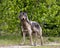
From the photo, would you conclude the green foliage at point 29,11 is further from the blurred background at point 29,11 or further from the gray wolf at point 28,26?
the gray wolf at point 28,26

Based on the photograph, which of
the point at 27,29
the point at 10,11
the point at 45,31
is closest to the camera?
the point at 27,29

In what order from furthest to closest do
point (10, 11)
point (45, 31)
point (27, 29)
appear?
point (45, 31), point (10, 11), point (27, 29)

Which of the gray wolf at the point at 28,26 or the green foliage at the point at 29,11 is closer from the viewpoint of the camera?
the gray wolf at the point at 28,26

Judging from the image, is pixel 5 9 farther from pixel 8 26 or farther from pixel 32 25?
pixel 32 25

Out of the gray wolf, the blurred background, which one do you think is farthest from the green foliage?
the gray wolf

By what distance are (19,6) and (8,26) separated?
163 centimetres

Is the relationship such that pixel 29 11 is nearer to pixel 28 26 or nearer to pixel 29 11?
pixel 29 11

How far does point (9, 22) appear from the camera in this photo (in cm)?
1719

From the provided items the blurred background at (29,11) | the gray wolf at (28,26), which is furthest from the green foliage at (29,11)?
the gray wolf at (28,26)

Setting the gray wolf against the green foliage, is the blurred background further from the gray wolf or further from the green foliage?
the gray wolf

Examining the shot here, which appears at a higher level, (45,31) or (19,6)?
(19,6)

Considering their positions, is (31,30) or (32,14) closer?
(31,30)

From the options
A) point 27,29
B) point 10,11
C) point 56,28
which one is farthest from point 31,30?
point 56,28

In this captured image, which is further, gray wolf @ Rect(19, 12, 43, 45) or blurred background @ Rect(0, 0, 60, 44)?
blurred background @ Rect(0, 0, 60, 44)
